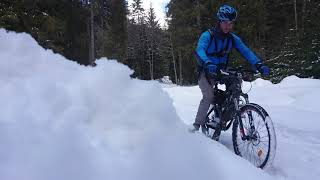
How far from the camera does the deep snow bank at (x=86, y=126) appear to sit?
2.97 m

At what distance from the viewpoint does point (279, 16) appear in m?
39.9

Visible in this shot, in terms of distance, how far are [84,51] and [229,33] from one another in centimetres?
2819

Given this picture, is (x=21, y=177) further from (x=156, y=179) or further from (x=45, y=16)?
(x=45, y=16)

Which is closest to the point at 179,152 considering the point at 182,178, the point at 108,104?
the point at 182,178

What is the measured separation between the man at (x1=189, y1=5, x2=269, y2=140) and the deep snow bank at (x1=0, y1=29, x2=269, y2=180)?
2438 mm

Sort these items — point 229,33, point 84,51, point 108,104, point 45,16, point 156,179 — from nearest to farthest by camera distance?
point 156,179, point 108,104, point 229,33, point 45,16, point 84,51

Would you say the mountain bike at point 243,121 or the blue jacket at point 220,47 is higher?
the blue jacket at point 220,47

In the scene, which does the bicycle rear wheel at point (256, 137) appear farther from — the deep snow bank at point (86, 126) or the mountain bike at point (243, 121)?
the deep snow bank at point (86, 126)

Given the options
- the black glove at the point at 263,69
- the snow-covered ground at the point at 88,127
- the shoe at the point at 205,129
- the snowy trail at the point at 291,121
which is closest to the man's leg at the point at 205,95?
the shoe at the point at 205,129

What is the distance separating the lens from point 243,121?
237 inches

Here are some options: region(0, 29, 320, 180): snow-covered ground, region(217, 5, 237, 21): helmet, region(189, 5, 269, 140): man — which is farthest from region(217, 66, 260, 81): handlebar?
region(0, 29, 320, 180): snow-covered ground

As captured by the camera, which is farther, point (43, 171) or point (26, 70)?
point (26, 70)

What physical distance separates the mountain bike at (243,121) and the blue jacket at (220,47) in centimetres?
38

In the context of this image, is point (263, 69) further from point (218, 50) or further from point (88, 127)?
point (88, 127)
